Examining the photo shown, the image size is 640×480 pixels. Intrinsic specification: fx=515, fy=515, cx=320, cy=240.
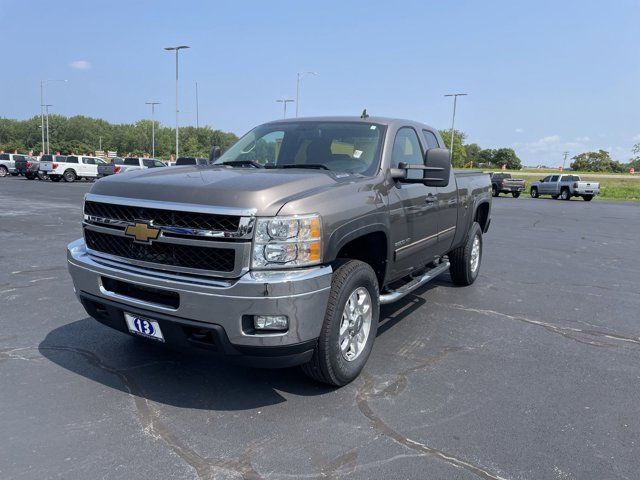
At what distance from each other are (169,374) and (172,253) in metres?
1.15

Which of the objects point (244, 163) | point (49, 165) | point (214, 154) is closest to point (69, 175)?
point (49, 165)

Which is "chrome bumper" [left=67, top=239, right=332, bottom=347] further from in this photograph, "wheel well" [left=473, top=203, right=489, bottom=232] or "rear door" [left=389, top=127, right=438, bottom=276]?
"wheel well" [left=473, top=203, right=489, bottom=232]

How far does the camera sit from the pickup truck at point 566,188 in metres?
32.6

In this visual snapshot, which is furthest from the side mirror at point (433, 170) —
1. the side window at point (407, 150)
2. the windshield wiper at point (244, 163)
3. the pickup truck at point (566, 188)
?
the pickup truck at point (566, 188)

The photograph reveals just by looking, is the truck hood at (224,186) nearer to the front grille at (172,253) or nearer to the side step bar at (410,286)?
the front grille at (172,253)

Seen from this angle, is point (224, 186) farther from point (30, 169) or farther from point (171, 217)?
point (30, 169)

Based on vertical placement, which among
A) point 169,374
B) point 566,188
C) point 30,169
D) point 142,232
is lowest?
point 169,374

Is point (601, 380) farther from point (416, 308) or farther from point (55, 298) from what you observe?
point (55, 298)

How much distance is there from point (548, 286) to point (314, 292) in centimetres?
509

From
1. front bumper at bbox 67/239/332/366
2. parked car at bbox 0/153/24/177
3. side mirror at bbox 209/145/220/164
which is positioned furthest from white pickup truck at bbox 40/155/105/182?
front bumper at bbox 67/239/332/366

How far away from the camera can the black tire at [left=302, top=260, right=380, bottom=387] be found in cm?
335

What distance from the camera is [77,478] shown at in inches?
102

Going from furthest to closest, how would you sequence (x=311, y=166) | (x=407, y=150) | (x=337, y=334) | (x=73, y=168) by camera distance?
(x=73, y=168), (x=407, y=150), (x=311, y=166), (x=337, y=334)

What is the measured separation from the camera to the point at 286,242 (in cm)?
304
